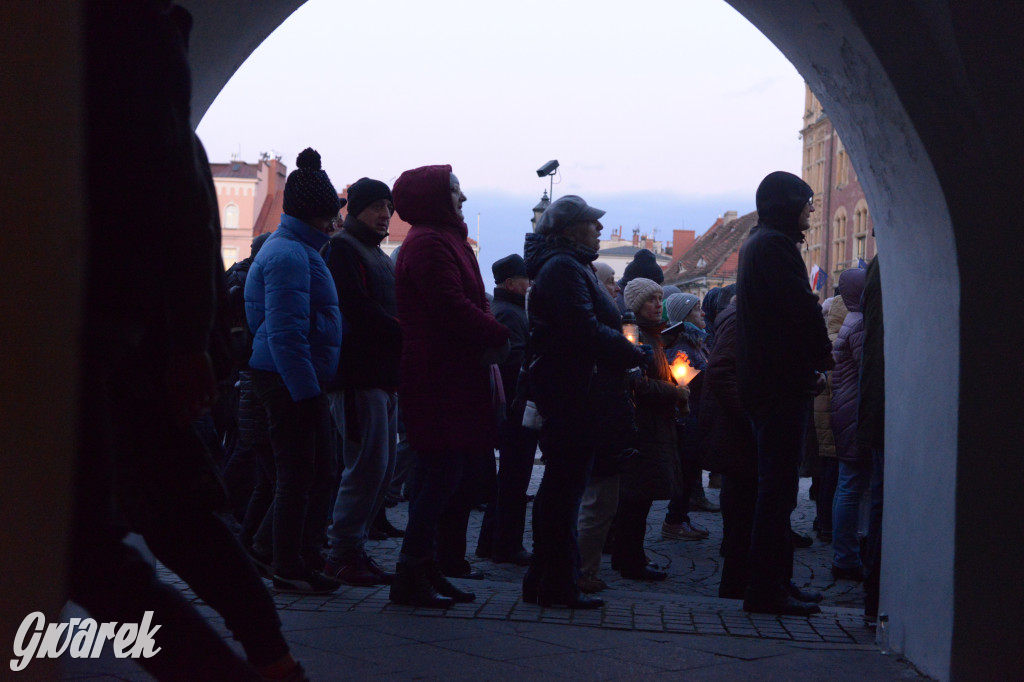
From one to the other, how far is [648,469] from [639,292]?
122 cm

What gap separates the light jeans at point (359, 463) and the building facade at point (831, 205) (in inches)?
1645

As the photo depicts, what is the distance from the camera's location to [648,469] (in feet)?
21.0

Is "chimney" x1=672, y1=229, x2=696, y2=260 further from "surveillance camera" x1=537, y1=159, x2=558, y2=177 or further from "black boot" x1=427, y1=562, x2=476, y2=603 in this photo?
"black boot" x1=427, y1=562, x2=476, y2=603

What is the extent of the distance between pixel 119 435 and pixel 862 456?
5000 millimetres

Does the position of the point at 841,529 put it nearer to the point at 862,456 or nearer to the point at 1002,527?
the point at 862,456

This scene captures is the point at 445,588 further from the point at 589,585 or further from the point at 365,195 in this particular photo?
the point at 365,195

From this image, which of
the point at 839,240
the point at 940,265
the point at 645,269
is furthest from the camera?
the point at 839,240

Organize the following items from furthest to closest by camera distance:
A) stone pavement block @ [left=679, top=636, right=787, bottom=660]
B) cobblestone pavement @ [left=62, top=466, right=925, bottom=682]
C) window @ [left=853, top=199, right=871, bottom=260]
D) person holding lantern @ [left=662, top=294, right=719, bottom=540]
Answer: window @ [left=853, top=199, right=871, bottom=260] < person holding lantern @ [left=662, top=294, right=719, bottom=540] < stone pavement block @ [left=679, top=636, right=787, bottom=660] < cobblestone pavement @ [left=62, top=466, right=925, bottom=682]

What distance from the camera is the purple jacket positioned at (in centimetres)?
693

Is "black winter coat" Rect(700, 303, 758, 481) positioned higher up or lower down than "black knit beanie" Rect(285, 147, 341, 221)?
lower down

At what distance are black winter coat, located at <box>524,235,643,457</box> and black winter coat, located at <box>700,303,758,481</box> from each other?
2.69 ft

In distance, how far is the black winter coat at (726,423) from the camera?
5992 mm

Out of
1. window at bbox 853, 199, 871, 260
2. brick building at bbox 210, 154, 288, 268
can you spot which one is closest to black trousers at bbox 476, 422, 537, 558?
window at bbox 853, 199, 871, 260

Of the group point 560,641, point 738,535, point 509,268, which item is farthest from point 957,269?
point 509,268
